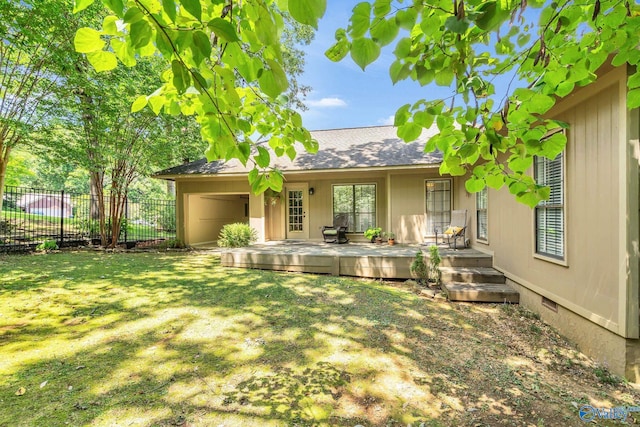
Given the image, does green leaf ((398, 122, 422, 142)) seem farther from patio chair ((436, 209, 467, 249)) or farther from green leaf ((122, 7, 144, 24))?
patio chair ((436, 209, 467, 249))

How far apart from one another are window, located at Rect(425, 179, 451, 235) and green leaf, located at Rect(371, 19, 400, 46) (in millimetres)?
8140

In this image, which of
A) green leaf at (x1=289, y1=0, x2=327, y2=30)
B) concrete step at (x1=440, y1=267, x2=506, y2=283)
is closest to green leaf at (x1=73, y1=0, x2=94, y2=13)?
green leaf at (x1=289, y1=0, x2=327, y2=30)

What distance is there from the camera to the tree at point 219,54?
2.85ft

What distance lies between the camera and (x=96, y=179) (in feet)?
31.7

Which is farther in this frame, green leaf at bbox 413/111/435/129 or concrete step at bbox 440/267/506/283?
concrete step at bbox 440/267/506/283

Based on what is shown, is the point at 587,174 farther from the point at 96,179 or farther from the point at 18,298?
the point at 96,179

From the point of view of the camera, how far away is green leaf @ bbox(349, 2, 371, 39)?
101cm

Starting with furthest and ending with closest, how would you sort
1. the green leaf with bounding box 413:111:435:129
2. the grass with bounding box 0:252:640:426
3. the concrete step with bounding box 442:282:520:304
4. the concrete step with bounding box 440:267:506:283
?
1. the concrete step with bounding box 440:267:506:283
2. the concrete step with bounding box 442:282:520:304
3. the grass with bounding box 0:252:640:426
4. the green leaf with bounding box 413:111:435:129

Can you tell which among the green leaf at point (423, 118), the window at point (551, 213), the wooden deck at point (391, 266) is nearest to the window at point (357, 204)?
the wooden deck at point (391, 266)

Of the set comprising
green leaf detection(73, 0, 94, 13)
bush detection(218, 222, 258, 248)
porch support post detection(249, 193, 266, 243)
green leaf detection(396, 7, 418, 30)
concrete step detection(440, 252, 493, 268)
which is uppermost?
green leaf detection(396, 7, 418, 30)

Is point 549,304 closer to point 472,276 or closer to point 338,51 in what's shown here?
point 472,276

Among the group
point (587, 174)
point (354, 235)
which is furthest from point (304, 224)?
point (587, 174)

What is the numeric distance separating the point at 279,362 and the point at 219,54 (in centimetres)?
264

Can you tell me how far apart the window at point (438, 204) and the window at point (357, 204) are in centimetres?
174
